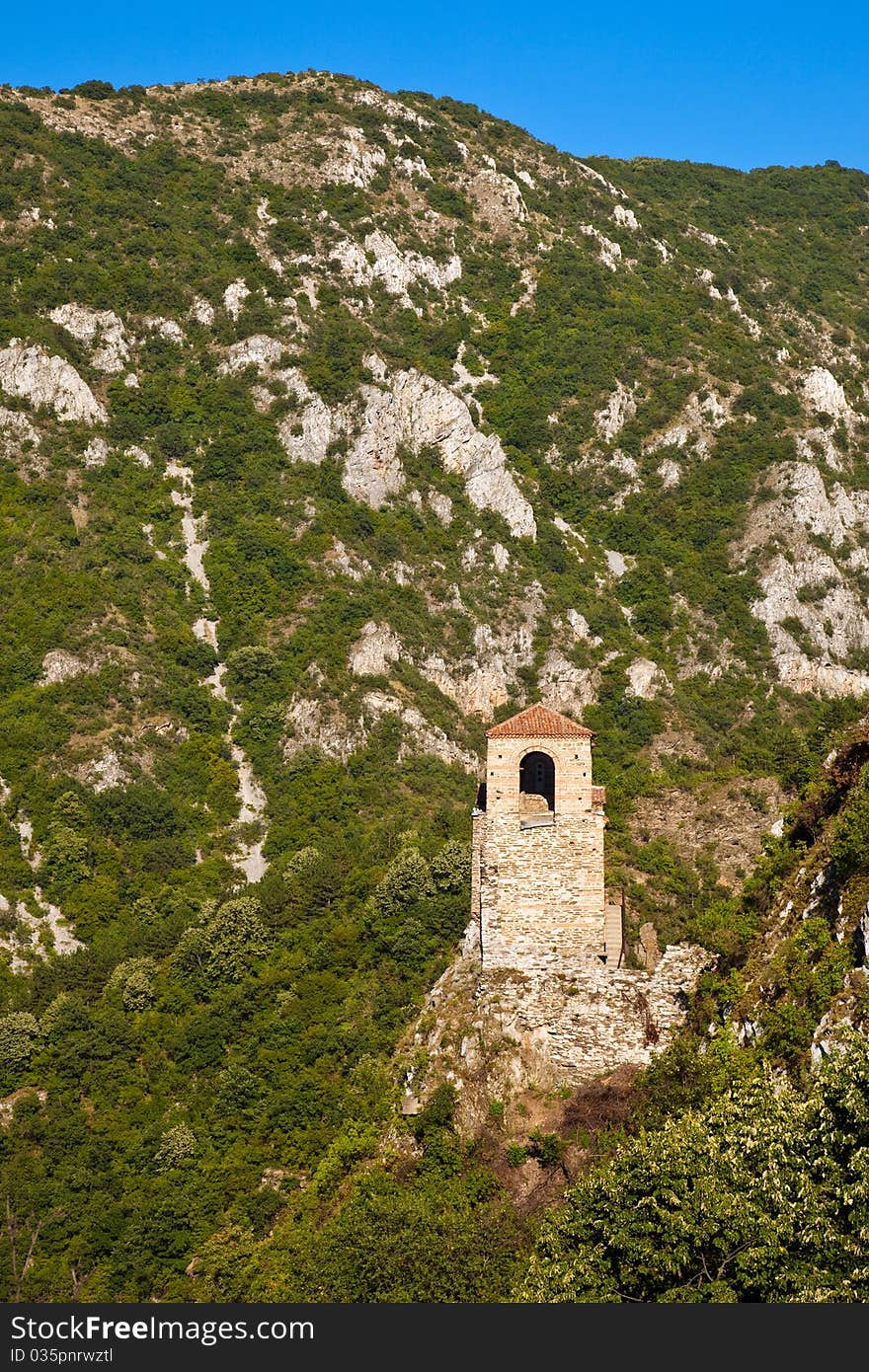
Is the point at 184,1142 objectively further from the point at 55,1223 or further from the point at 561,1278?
the point at 561,1278

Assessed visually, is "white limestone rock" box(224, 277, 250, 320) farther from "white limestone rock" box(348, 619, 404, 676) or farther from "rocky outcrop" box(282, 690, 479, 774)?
"rocky outcrop" box(282, 690, 479, 774)

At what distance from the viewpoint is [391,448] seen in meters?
128

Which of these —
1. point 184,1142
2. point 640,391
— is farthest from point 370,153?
point 184,1142

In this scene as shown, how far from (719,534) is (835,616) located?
13.2 meters

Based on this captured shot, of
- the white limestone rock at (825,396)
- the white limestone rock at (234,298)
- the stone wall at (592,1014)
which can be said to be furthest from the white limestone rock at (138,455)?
the stone wall at (592,1014)

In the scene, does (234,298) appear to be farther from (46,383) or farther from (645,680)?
(645,680)

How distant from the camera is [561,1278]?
72.8 feet

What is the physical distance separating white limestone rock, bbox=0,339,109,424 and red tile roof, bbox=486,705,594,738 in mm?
94786

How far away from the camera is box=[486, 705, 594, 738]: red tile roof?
37000mm

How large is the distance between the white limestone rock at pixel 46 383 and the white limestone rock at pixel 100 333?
5.65 metres

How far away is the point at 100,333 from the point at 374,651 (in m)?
47.0

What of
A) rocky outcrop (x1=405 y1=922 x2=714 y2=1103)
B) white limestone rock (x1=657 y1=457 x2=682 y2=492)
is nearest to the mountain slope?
white limestone rock (x1=657 y1=457 x2=682 y2=492)

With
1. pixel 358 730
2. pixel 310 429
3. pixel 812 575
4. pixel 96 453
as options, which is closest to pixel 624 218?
pixel 310 429

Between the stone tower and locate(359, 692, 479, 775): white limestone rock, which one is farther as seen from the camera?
locate(359, 692, 479, 775): white limestone rock
